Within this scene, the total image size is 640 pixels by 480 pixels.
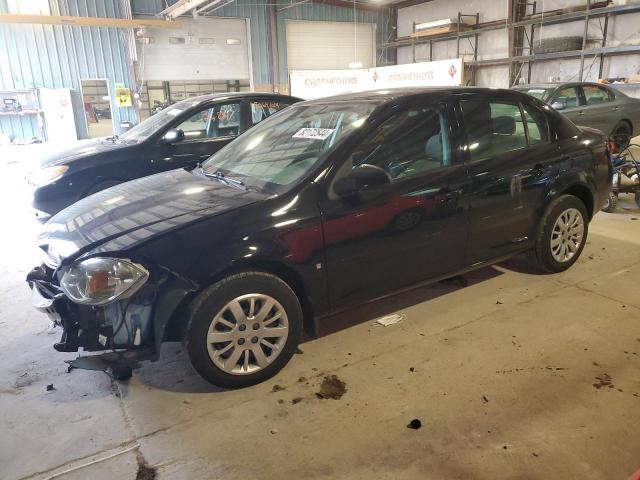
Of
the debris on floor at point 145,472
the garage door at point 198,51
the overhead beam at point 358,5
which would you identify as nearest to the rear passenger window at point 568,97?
the debris on floor at point 145,472

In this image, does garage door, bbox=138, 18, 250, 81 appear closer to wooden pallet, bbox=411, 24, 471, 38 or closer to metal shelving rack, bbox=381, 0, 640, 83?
wooden pallet, bbox=411, 24, 471, 38

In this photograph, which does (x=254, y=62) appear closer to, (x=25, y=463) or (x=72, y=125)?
(x=72, y=125)

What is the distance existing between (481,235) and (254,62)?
54.2 feet

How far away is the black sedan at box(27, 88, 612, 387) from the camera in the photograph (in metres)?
2.35

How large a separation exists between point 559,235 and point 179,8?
14149mm

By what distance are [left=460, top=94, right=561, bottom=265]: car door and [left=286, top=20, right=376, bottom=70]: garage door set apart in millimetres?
16496

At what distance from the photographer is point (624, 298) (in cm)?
349

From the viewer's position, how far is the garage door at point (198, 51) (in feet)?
53.7

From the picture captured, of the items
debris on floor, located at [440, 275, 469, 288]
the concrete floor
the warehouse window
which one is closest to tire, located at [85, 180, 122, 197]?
the concrete floor

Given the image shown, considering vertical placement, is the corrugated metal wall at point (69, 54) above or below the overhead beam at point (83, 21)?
below

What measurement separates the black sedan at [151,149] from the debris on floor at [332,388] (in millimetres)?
3559

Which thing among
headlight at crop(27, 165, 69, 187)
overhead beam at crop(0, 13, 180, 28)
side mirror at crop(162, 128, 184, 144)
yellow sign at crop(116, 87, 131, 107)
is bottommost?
headlight at crop(27, 165, 69, 187)

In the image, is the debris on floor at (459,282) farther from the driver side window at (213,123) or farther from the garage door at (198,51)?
the garage door at (198,51)

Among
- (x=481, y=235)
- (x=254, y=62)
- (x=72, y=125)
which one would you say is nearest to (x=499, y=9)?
(x=254, y=62)
